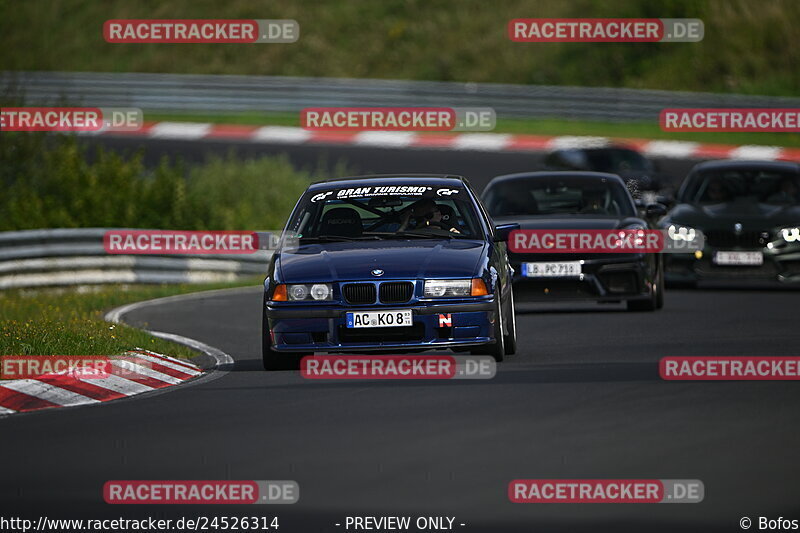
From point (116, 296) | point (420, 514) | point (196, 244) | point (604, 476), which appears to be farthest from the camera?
point (196, 244)

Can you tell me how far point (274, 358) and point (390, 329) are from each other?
38.6 inches

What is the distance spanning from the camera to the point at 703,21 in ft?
160

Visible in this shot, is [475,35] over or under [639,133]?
over

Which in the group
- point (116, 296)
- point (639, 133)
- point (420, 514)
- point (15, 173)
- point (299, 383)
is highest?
point (639, 133)

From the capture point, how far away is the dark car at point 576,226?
16859mm

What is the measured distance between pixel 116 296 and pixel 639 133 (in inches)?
845

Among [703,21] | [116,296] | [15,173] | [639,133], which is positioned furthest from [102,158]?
[703,21]

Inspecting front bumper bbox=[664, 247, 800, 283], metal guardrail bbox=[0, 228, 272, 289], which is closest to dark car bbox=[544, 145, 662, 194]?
metal guardrail bbox=[0, 228, 272, 289]

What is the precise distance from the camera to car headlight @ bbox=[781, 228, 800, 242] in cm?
1948

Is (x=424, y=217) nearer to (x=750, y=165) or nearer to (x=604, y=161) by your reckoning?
(x=750, y=165)

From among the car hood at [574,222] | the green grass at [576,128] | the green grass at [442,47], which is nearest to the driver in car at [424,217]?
the car hood at [574,222]

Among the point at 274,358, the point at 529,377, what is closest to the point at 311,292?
the point at 274,358

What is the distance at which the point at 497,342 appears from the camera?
497 inches

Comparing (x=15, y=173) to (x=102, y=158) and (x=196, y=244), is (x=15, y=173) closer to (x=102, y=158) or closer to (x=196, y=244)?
(x=102, y=158)
